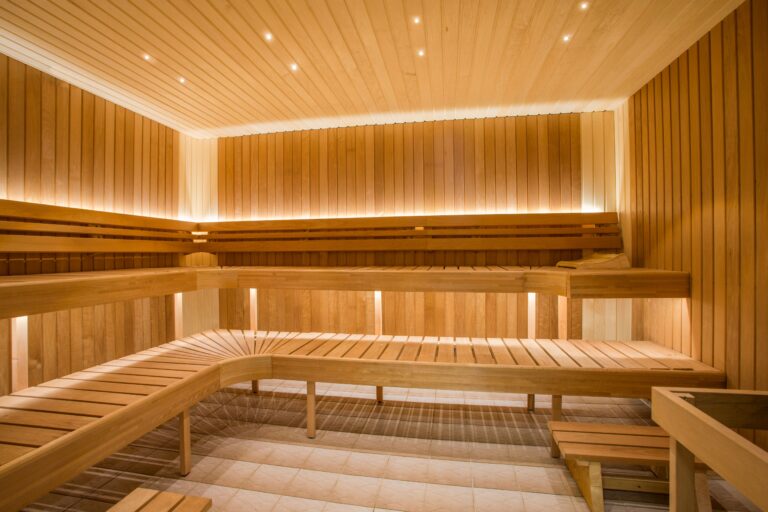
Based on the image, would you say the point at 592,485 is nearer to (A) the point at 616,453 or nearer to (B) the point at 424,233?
(A) the point at 616,453

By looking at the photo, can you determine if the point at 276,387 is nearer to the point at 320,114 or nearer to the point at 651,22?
the point at 320,114

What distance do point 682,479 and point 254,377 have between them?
3141 mm

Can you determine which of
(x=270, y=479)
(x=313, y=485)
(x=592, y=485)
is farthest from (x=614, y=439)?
(x=270, y=479)

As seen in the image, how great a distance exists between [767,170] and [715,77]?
89 cm

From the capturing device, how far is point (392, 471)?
292cm

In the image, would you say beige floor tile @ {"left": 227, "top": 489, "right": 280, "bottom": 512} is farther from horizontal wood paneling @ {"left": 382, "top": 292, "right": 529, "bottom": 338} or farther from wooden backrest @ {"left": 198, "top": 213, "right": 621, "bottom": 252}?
wooden backrest @ {"left": 198, "top": 213, "right": 621, "bottom": 252}

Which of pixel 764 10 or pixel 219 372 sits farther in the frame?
pixel 219 372

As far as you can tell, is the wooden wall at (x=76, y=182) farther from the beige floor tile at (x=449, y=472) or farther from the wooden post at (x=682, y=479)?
the wooden post at (x=682, y=479)

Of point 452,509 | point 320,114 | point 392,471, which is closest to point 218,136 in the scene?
point 320,114

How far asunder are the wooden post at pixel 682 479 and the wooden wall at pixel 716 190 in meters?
1.49

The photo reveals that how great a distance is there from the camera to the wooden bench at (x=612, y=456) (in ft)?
7.88

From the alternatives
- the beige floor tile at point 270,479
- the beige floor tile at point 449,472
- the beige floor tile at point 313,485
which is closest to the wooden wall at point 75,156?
the beige floor tile at point 270,479

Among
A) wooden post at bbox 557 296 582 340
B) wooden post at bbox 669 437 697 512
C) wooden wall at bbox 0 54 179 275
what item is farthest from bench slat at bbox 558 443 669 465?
wooden wall at bbox 0 54 179 275

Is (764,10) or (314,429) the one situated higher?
(764,10)
